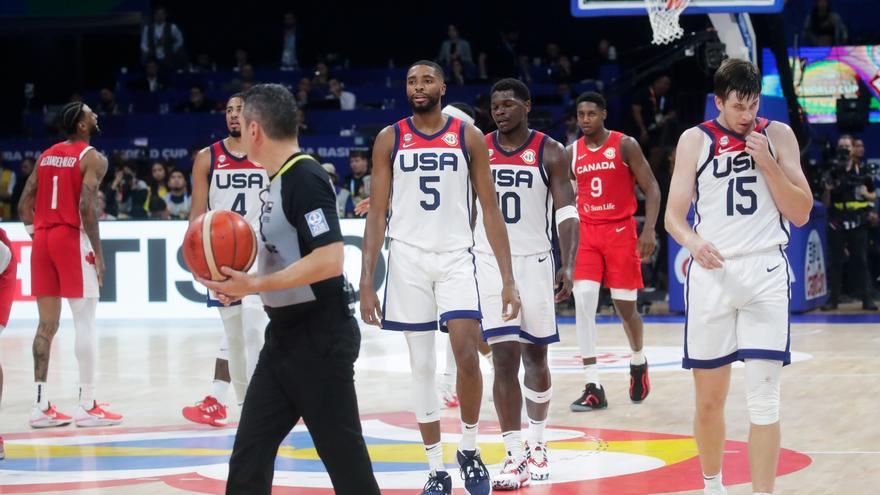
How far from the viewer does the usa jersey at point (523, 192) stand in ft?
23.7

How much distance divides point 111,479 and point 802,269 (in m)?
10.3

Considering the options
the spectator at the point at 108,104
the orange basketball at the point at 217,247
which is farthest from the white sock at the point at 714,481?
the spectator at the point at 108,104

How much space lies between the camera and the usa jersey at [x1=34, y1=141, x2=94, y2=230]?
9.12 m

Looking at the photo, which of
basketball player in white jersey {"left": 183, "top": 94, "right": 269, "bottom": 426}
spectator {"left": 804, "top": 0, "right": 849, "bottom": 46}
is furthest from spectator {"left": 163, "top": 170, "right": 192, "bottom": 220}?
spectator {"left": 804, "top": 0, "right": 849, "bottom": 46}

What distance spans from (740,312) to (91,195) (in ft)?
16.6

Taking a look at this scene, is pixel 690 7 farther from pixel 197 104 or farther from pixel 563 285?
pixel 197 104

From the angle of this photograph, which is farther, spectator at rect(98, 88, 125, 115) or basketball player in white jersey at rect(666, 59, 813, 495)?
spectator at rect(98, 88, 125, 115)

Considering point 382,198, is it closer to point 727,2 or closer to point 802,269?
point 727,2

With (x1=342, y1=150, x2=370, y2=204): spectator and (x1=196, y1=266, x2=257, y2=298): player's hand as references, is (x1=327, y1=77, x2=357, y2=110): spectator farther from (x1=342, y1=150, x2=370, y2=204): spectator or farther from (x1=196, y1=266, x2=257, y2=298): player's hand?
(x1=196, y1=266, x2=257, y2=298): player's hand

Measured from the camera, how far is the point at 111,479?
721 centimetres

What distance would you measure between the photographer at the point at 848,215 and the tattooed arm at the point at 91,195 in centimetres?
970

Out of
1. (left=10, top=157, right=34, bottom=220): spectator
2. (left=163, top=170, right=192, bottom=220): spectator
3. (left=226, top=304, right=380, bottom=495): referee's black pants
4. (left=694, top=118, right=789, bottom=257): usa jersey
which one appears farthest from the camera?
(left=10, top=157, right=34, bottom=220): spectator

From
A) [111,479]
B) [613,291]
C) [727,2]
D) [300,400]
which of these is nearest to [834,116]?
[727,2]

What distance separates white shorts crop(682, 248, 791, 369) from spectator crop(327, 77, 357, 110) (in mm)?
14714
